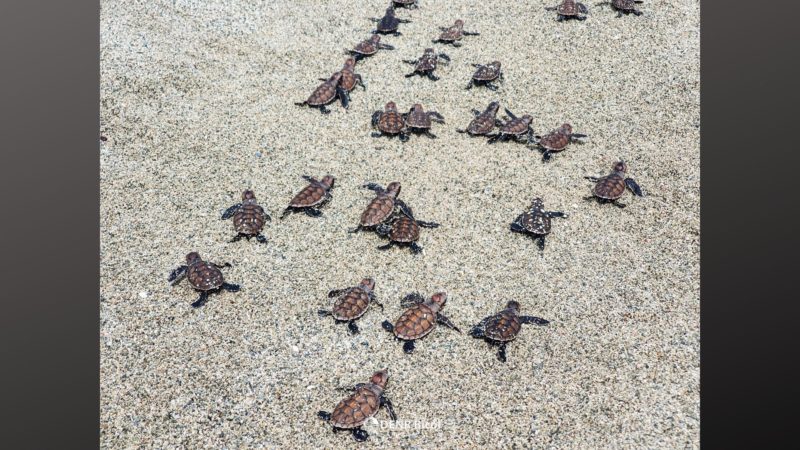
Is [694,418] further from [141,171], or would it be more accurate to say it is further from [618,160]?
[141,171]

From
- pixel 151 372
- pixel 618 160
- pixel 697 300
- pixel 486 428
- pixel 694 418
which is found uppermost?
pixel 618 160

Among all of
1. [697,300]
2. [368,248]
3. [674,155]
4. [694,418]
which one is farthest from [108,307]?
[674,155]

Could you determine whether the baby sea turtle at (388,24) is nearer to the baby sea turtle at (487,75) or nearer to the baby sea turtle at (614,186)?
the baby sea turtle at (487,75)

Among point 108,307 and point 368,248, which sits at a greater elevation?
point 368,248

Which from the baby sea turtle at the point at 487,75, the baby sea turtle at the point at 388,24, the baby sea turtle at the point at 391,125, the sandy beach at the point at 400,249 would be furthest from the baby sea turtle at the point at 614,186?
the baby sea turtle at the point at 388,24

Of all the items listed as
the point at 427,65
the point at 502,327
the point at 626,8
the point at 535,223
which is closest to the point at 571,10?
the point at 626,8

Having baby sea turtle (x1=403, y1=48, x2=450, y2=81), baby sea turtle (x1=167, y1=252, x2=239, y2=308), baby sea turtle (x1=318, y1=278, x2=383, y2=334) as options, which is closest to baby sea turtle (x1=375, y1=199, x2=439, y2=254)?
baby sea turtle (x1=318, y1=278, x2=383, y2=334)
